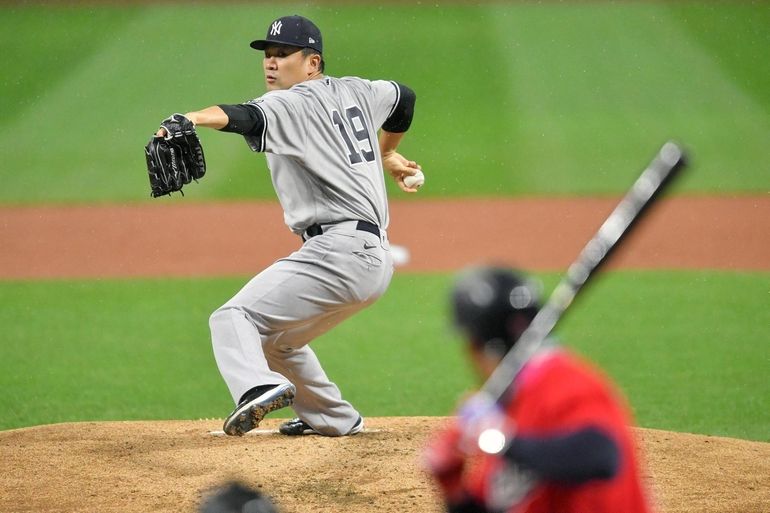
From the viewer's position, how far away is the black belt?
18.3ft

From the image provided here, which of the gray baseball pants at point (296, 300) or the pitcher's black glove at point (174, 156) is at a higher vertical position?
the pitcher's black glove at point (174, 156)

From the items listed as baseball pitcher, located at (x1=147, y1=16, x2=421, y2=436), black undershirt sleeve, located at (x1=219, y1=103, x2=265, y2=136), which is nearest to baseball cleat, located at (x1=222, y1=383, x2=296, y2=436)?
baseball pitcher, located at (x1=147, y1=16, x2=421, y2=436)

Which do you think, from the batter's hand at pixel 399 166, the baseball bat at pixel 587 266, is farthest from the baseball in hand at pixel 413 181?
the baseball bat at pixel 587 266

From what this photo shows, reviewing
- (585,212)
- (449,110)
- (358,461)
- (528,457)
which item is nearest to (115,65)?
(449,110)

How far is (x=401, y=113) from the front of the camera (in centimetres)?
625

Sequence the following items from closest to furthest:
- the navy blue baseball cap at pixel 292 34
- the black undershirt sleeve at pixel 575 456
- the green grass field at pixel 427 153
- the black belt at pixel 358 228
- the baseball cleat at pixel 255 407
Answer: the black undershirt sleeve at pixel 575 456, the baseball cleat at pixel 255 407, the black belt at pixel 358 228, the navy blue baseball cap at pixel 292 34, the green grass field at pixel 427 153

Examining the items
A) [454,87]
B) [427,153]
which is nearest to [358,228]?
[427,153]

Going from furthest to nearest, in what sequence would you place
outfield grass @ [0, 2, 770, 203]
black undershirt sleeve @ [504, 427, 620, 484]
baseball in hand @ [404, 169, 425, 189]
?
outfield grass @ [0, 2, 770, 203], baseball in hand @ [404, 169, 425, 189], black undershirt sleeve @ [504, 427, 620, 484]

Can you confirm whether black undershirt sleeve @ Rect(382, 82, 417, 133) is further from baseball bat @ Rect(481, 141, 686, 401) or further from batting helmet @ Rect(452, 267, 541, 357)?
batting helmet @ Rect(452, 267, 541, 357)

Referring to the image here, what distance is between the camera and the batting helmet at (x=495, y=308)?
2842mm

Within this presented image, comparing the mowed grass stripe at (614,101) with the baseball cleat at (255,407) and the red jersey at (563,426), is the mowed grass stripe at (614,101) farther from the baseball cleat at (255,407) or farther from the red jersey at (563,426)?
the red jersey at (563,426)

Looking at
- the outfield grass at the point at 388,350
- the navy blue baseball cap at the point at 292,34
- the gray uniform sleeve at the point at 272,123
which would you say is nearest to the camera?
the gray uniform sleeve at the point at 272,123

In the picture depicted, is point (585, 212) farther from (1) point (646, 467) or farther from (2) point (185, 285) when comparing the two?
(1) point (646, 467)

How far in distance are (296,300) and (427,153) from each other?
11.3 metres
